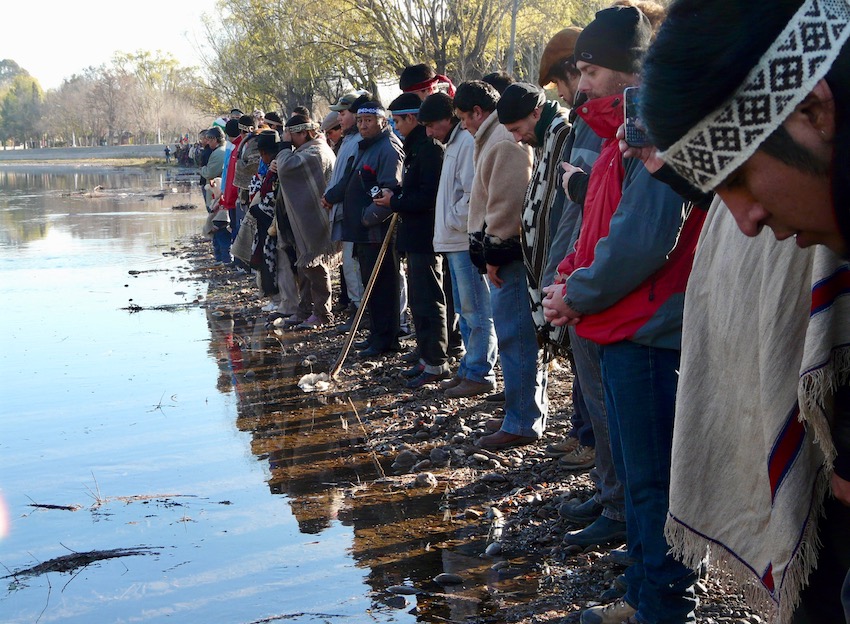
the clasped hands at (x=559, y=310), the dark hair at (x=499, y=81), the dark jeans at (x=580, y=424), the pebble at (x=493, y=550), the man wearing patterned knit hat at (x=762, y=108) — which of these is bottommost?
the pebble at (x=493, y=550)

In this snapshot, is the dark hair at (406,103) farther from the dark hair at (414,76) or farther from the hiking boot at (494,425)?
the hiking boot at (494,425)

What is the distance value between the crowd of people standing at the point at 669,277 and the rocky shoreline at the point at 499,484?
0.48 feet

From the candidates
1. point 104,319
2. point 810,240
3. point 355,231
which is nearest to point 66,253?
point 104,319

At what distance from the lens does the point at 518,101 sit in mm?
5152

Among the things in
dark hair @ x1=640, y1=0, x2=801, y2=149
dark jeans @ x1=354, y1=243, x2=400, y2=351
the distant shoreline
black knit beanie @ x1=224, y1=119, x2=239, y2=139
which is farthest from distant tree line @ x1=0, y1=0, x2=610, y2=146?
dark hair @ x1=640, y1=0, x2=801, y2=149

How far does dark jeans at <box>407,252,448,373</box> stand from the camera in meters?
7.54

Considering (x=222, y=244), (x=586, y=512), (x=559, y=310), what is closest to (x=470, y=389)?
(x=586, y=512)

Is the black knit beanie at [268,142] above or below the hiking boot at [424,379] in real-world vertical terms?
above

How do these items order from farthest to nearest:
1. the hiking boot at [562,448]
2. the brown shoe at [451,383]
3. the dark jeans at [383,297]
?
the dark jeans at [383,297], the brown shoe at [451,383], the hiking boot at [562,448]

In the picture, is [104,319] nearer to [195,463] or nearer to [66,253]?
[195,463]

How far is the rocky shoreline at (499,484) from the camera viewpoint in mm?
3725

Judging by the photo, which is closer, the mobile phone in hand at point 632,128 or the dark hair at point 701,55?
the dark hair at point 701,55

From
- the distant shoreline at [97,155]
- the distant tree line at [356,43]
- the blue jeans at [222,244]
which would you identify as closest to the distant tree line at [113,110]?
the distant shoreline at [97,155]

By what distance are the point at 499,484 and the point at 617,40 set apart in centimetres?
244
